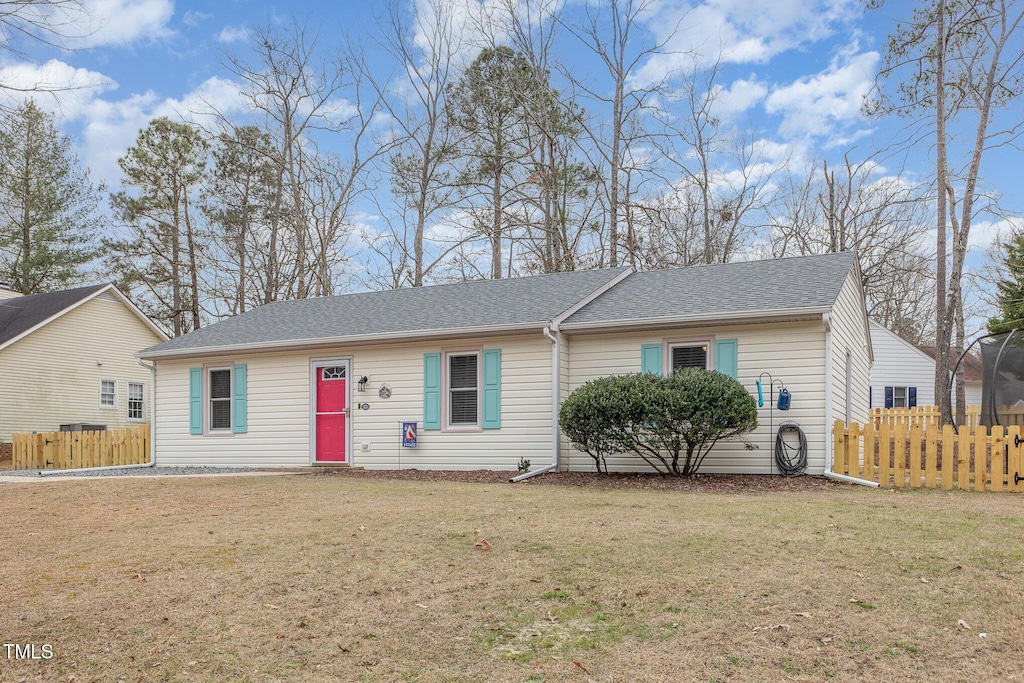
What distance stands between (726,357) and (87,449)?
46.2 feet

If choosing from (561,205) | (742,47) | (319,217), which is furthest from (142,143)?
(742,47)

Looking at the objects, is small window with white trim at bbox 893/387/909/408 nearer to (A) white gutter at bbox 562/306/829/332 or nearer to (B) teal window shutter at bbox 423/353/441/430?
(A) white gutter at bbox 562/306/829/332

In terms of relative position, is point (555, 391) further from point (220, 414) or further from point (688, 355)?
point (220, 414)

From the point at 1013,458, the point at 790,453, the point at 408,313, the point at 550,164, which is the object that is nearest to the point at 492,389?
the point at 408,313

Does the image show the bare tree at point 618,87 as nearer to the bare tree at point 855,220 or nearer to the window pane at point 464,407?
the bare tree at point 855,220

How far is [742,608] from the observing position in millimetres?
4473

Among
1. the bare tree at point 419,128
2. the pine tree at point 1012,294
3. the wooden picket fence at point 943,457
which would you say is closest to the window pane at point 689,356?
→ the wooden picket fence at point 943,457

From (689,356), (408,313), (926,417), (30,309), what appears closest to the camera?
(689,356)

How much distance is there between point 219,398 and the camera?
16.0 meters

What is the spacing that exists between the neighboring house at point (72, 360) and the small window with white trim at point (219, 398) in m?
8.78

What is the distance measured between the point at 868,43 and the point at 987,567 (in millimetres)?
18600

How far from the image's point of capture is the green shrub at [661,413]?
34.7ft

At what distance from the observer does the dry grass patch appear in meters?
3.79

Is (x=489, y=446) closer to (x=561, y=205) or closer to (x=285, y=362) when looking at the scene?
(x=285, y=362)
